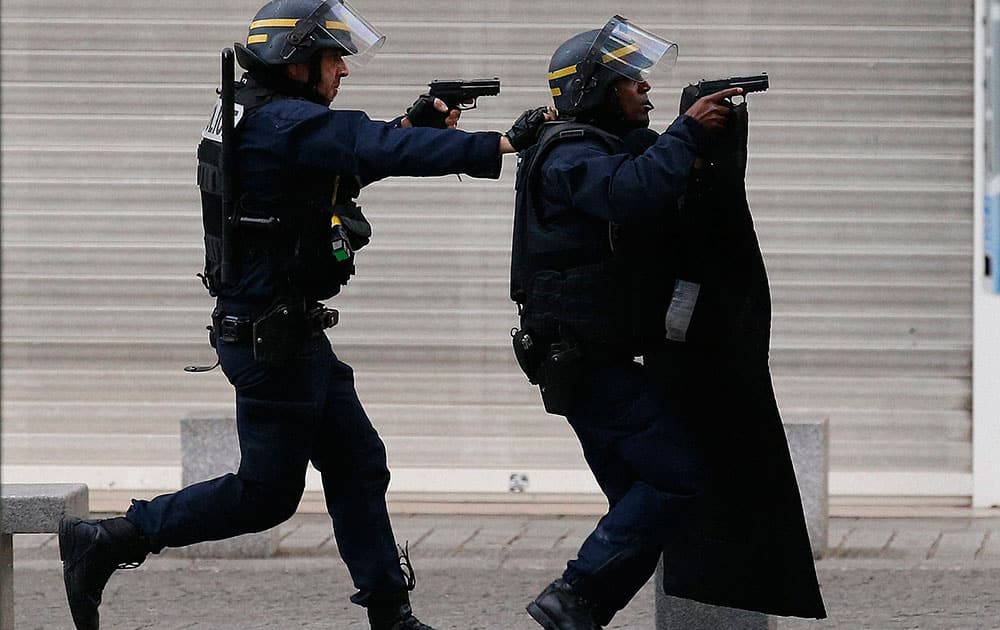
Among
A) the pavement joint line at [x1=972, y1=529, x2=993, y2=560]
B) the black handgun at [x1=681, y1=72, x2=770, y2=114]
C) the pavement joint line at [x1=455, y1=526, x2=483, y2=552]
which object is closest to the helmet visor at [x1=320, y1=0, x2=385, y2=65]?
the black handgun at [x1=681, y1=72, x2=770, y2=114]

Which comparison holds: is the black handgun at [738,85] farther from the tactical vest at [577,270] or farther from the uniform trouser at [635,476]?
the uniform trouser at [635,476]

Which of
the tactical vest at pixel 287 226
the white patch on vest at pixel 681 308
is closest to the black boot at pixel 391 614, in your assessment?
the tactical vest at pixel 287 226

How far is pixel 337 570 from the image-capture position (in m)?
7.02

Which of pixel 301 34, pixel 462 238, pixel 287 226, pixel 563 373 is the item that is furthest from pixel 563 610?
pixel 462 238

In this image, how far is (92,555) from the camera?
17.5 feet

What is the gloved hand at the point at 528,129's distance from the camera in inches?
197

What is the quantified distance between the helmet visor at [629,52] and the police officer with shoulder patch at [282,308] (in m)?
0.57

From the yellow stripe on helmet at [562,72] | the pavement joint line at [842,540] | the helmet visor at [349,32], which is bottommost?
the pavement joint line at [842,540]

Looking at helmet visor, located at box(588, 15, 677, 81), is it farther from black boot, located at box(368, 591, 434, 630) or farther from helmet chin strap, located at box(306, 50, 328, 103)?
black boot, located at box(368, 591, 434, 630)

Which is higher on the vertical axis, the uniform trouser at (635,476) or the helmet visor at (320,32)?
the helmet visor at (320,32)

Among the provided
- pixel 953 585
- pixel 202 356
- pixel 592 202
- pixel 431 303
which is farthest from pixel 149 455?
pixel 592 202

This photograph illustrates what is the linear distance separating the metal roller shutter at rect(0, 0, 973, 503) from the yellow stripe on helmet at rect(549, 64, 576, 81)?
3.34 m

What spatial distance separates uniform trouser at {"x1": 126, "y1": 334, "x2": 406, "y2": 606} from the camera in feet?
17.3

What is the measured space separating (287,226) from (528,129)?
2.50 ft
